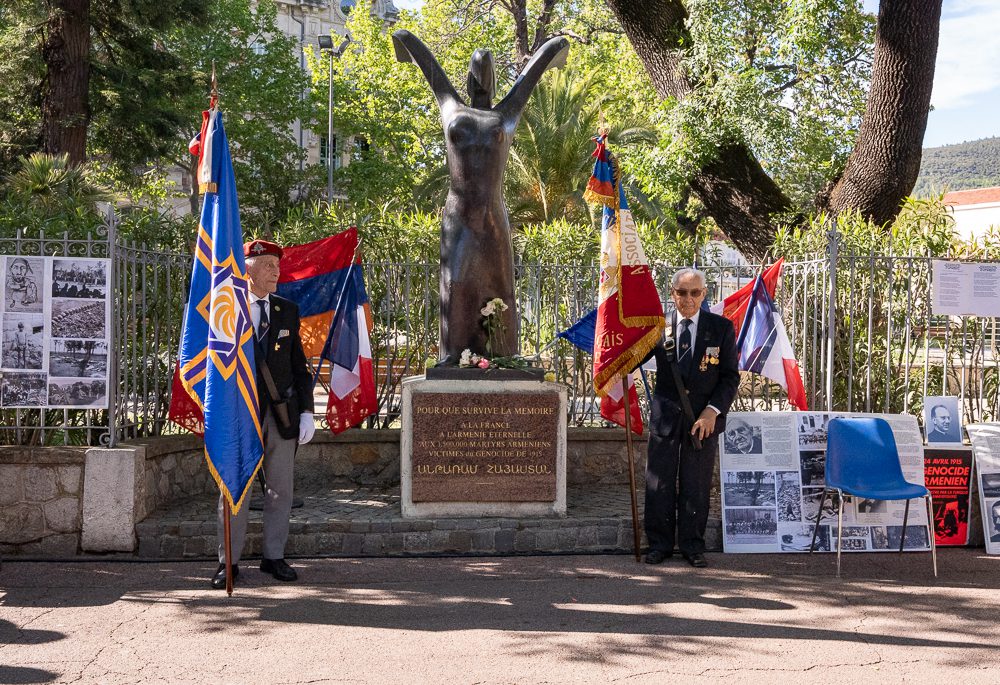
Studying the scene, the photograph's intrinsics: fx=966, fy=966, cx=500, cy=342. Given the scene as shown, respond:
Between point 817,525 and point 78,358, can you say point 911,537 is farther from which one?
point 78,358

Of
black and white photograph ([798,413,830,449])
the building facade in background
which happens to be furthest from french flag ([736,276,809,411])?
the building facade in background

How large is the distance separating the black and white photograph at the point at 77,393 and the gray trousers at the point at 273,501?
1416 millimetres

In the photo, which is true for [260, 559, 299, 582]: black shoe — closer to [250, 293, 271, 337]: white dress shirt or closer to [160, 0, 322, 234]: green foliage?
[250, 293, 271, 337]: white dress shirt

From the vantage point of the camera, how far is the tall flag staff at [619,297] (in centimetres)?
672

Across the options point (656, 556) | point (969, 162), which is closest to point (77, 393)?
point (656, 556)

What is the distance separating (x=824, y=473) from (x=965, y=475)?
1.16 meters

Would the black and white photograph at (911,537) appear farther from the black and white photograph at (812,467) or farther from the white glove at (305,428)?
the white glove at (305,428)

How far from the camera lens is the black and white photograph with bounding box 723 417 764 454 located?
685 cm

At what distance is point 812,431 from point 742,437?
0.50 m

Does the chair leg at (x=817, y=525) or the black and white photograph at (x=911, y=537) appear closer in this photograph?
the chair leg at (x=817, y=525)

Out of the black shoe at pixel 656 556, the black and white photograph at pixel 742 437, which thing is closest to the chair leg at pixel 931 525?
the black and white photograph at pixel 742 437

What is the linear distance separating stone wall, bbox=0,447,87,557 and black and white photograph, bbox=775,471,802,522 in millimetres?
4830

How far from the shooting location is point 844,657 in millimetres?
4566

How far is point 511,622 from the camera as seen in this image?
5.11 meters
